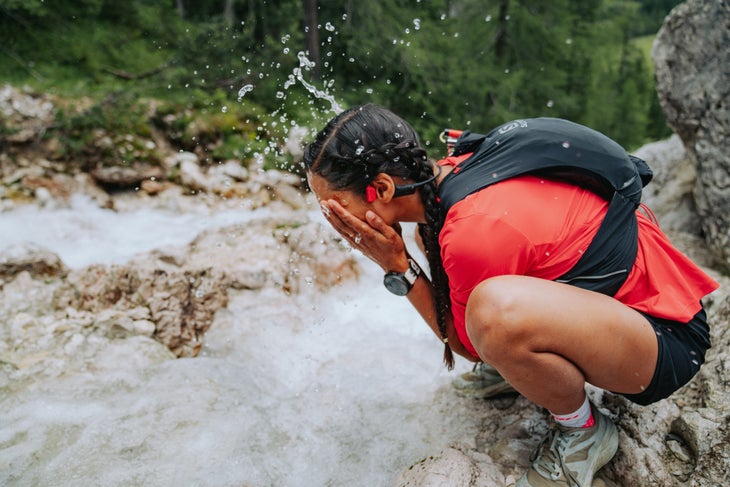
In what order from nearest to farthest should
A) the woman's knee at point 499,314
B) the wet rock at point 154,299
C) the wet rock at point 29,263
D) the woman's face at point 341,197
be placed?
the woman's knee at point 499,314 < the woman's face at point 341,197 < the wet rock at point 154,299 < the wet rock at point 29,263

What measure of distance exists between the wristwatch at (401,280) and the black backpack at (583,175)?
1.40 feet

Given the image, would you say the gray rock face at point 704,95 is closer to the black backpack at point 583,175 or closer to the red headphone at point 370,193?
the black backpack at point 583,175

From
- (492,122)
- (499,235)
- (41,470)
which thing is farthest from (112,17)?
(499,235)

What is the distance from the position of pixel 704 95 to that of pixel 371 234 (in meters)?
2.86

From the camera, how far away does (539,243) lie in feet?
5.51

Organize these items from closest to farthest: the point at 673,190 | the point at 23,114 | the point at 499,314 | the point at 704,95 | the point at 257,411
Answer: the point at 499,314, the point at 257,411, the point at 704,95, the point at 673,190, the point at 23,114

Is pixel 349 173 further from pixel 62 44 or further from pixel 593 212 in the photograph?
pixel 62 44

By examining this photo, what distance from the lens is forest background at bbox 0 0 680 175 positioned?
6.59m

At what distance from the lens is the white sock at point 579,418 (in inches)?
75.2

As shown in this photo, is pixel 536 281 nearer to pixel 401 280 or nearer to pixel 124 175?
pixel 401 280

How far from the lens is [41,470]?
219 centimetres

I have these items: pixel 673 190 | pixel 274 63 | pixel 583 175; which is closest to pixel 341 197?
pixel 583 175

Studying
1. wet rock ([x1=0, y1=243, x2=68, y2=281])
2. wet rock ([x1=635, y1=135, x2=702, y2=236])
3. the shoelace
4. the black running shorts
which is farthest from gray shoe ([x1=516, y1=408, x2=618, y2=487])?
wet rock ([x1=0, y1=243, x2=68, y2=281])

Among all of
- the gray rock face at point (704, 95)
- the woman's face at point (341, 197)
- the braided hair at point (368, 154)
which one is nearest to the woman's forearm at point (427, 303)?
the braided hair at point (368, 154)
